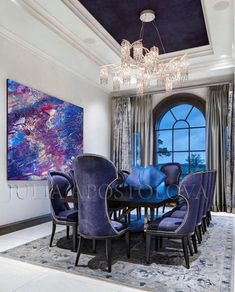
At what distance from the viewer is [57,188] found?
11.0ft

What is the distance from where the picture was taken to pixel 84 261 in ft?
9.02

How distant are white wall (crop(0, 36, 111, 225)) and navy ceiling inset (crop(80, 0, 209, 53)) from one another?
144cm

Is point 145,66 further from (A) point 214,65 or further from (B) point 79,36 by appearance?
(A) point 214,65

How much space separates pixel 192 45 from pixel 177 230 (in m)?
3.76

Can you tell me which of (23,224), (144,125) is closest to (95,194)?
(23,224)

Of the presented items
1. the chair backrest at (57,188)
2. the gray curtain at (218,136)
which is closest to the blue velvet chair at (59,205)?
the chair backrest at (57,188)

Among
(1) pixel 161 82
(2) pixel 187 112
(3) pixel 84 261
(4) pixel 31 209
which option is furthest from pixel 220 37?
(4) pixel 31 209

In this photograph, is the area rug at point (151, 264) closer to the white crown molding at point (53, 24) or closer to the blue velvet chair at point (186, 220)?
the blue velvet chair at point (186, 220)

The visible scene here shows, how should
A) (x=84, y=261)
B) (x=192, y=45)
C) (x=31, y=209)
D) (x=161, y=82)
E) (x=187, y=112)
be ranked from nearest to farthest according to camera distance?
(x=84, y=261), (x=161, y=82), (x=31, y=209), (x=192, y=45), (x=187, y=112)

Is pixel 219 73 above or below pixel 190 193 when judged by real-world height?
above

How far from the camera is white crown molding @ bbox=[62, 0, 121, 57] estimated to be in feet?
11.7

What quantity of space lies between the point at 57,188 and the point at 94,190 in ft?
3.56

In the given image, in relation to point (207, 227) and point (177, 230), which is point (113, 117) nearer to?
point (207, 227)

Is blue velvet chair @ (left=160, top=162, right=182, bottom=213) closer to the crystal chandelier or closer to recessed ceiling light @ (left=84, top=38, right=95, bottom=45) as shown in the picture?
the crystal chandelier
